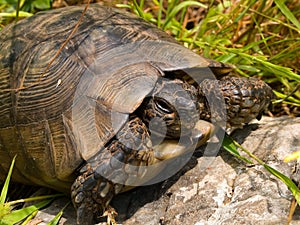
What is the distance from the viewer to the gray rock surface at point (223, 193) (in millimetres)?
2205

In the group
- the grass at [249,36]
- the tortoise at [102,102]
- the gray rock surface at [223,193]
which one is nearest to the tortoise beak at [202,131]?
the tortoise at [102,102]

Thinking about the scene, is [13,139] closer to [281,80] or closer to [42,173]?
[42,173]

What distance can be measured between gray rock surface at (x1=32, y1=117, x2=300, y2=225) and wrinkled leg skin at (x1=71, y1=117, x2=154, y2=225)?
17cm

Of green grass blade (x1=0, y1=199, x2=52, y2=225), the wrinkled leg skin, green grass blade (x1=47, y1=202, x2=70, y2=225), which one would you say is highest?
the wrinkled leg skin

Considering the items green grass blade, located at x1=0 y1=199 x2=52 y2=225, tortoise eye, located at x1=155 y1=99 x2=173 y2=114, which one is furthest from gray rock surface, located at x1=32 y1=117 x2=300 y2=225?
tortoise eye, located at x1=155 y1=99 x2=173 y2=114

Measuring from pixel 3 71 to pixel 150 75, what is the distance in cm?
83

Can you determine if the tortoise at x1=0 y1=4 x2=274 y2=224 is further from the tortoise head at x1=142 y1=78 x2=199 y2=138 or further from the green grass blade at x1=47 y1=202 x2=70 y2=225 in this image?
the green grass blade at x1=47 y1=202 x2=70 y2=225

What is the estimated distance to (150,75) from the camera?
2.54 meters

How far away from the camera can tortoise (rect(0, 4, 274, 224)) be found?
2398 mm

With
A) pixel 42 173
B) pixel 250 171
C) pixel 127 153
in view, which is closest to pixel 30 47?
pixel 42 173

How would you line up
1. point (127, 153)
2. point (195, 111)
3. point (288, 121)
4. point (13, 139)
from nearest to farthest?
point (127, 153) → point (195, 111) → point (13, 139) → point (288, 121)

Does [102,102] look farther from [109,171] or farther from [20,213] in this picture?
[20,213]

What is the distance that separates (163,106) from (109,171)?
43 cm

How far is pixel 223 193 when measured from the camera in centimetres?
241
